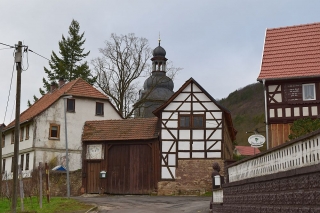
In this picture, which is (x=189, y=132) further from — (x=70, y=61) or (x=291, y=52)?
(x=70, y=61)

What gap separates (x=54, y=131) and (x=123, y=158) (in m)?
6.82

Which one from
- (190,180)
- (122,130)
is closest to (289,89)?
(190,180)

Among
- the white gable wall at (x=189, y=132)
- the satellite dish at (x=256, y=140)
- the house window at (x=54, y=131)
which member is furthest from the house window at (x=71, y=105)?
the satellite dish at (x=256, y=140)

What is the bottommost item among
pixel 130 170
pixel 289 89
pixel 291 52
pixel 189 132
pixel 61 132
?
pixel 130 170

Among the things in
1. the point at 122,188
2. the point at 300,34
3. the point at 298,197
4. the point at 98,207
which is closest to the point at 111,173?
the point at 122,188

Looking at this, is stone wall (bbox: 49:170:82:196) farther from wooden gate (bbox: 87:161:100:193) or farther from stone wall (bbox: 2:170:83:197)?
wooden gate (bbox: 87:161:100:193)

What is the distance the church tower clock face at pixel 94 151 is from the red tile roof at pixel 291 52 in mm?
13819

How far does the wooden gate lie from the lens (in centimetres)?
3562

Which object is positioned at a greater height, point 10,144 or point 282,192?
point 10,144

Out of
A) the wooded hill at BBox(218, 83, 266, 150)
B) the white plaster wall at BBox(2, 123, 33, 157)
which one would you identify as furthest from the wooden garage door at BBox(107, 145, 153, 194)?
the wooded hill at BBox(218, 83, 266, 150)

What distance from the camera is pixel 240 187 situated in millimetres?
13820

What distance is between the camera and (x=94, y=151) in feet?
120

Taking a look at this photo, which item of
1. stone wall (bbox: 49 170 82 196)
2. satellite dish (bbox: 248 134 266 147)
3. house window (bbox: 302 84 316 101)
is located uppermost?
house window (bbox: 302 84 316 101)

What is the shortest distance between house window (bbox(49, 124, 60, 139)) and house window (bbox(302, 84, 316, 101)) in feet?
64.2
